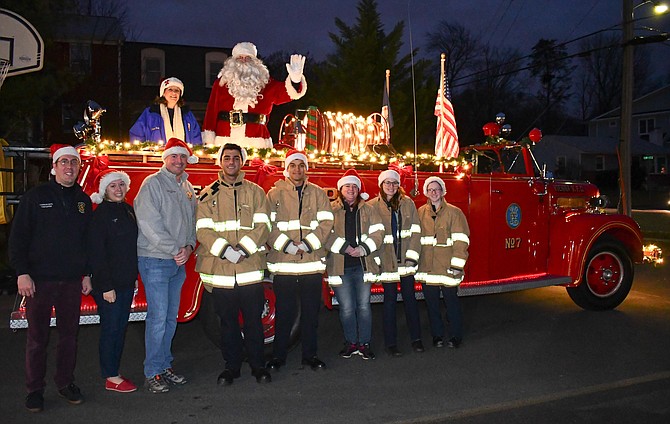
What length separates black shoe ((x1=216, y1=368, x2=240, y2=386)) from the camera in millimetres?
5508

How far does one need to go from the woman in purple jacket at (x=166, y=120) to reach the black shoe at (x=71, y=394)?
2.42 meters

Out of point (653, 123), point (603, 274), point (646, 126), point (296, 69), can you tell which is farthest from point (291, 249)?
point (646, 126)

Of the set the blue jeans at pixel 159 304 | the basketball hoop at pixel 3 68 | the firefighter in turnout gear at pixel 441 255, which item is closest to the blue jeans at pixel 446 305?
the firefighter in turnout gear at pixel 441 255

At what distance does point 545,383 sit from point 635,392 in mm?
687

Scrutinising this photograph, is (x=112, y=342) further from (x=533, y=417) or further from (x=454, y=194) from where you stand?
(x=454, y=194)

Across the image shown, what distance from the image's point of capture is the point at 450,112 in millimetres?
8250

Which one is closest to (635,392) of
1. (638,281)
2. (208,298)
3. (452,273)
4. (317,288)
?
(452,273)

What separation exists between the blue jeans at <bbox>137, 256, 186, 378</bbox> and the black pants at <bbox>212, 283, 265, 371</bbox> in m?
0.34

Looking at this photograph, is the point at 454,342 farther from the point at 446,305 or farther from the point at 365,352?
the point at 365,352

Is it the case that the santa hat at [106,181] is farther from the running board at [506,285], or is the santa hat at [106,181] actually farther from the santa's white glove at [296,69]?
the running board at [506,285]

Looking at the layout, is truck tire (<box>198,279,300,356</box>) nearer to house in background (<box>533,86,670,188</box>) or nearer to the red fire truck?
the red fire truck

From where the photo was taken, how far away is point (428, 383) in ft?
18.2

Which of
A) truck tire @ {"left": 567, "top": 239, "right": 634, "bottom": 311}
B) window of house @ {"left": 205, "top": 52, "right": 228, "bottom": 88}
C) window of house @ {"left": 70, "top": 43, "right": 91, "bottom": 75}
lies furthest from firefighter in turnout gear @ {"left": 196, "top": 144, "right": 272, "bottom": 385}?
window of house @ {"left": 205, "top": 52, "right": 228, "bottom": 88}

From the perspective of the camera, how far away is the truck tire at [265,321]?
6.01m
